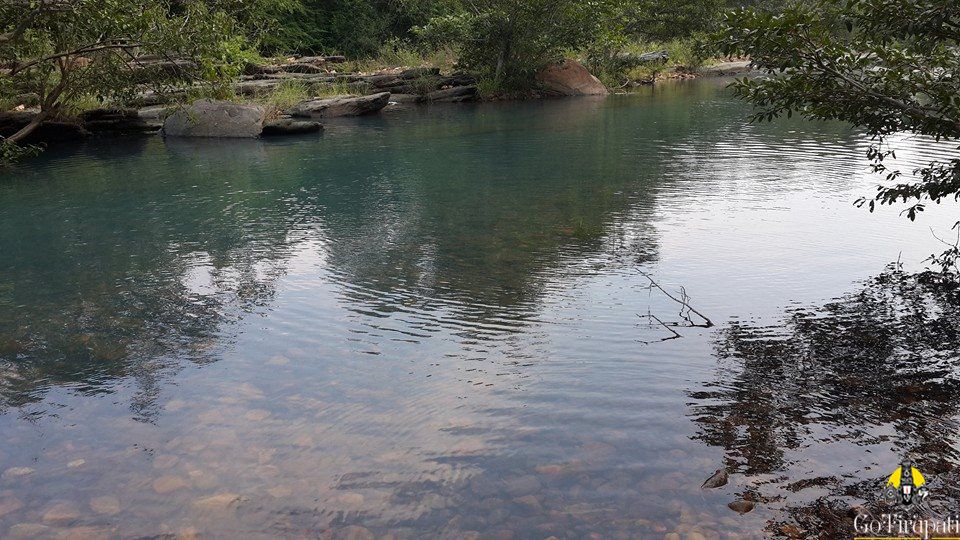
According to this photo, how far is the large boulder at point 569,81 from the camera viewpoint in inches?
1273

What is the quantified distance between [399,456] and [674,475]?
4.91 feet

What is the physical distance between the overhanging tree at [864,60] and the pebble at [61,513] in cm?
538

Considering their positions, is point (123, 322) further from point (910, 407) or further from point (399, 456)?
point (910, 407)

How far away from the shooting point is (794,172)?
1420 cm

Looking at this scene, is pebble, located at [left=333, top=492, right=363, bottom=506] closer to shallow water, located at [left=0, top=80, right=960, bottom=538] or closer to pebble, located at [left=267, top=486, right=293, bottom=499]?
shallow water, located at [left=0, top=80, right=960, bottom=538]

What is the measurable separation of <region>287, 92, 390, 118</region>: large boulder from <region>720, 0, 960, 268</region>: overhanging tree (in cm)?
2009

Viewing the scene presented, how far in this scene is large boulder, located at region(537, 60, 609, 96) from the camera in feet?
106

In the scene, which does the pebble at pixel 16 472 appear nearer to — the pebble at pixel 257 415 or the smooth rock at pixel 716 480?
the pebble at pixel 257 415

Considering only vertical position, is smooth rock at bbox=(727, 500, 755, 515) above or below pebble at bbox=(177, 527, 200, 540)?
above

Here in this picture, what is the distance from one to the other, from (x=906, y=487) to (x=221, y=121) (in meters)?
20.4

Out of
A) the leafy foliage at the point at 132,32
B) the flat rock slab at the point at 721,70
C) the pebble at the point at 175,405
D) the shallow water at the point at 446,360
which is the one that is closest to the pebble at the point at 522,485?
the shallow water at the point at 446,360

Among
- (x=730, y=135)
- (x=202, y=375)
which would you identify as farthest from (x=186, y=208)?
(x=730, y=135)

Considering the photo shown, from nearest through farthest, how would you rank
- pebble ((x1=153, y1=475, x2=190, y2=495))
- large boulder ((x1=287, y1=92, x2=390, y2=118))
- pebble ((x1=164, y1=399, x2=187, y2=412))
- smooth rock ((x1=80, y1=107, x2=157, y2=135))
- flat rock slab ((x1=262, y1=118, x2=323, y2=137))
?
1. pebble ((x1=153, y1=475, x2=190, y2=495))
2. pebble ((x1=164, y1=399, x2=187, y2=412))
3. flat rock slab ((x1=262, y1=118, x2=323, y2=137))
4. smooth rock ((x1=80, y1=107, x2=157, y2=135))
5. large boulder ((x1=287, y1=92, x2=390, y2=118))

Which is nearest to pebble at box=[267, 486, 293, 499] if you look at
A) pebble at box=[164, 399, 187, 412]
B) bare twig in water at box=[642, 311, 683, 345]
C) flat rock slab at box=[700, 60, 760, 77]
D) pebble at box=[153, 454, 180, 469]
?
pebble at box=[153, 454, 180, 469]
